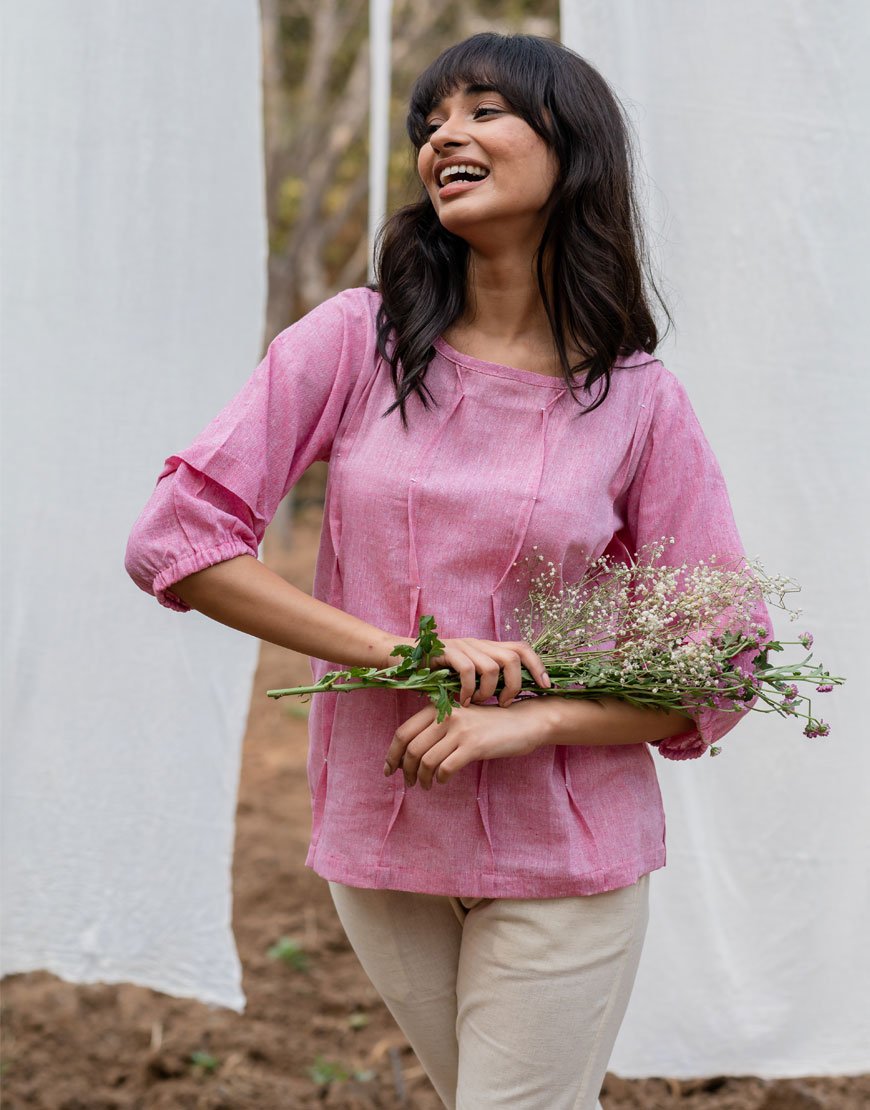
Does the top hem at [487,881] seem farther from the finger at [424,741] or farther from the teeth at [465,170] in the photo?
the teeth at [465,170]

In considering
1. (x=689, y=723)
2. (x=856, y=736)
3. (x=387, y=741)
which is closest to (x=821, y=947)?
(x=856, y=736)

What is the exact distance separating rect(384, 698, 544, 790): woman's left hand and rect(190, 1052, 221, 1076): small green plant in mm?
1689

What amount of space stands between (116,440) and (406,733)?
1121mm

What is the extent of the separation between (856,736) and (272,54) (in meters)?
8.95

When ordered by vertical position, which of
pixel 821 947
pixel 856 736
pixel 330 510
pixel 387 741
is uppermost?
pixel 330 510

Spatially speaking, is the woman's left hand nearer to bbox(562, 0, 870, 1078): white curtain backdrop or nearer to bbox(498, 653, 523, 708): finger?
bbox(498, 653, 523, 708): finger

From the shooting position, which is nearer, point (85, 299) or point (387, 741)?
point (387, 741)

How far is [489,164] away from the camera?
65.0 inches

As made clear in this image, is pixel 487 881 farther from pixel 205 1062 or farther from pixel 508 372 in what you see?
pixel 205 1062

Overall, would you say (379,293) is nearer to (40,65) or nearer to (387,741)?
(387,741)

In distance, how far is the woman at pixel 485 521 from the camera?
63.6 inches

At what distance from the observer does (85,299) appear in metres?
2.42

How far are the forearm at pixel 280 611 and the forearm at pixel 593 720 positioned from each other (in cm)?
18

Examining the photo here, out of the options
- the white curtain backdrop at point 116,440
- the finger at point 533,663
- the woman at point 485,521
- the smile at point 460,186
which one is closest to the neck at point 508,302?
the woman at point 485,521
